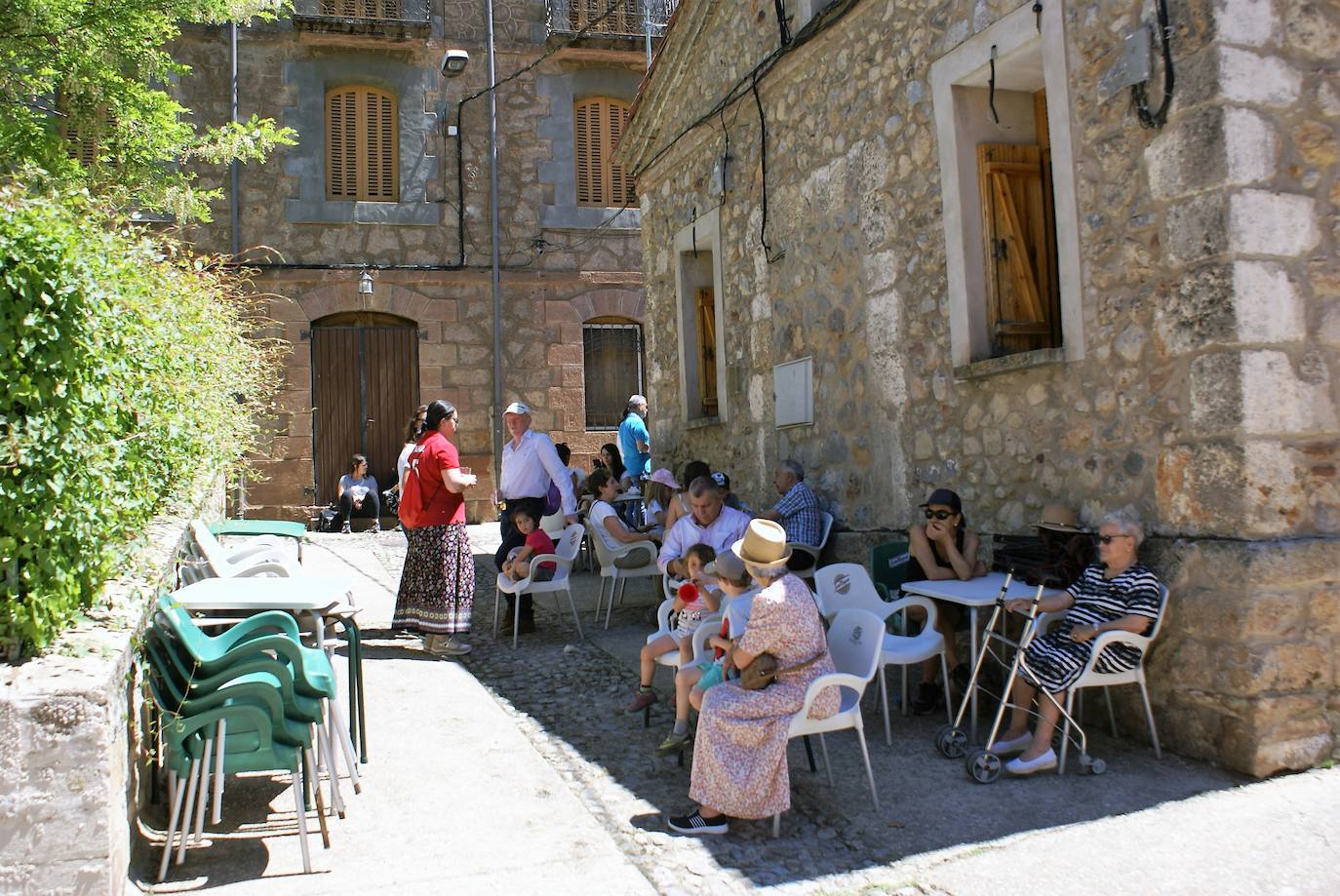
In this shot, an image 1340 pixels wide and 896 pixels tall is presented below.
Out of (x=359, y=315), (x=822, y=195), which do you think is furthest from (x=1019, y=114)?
(x=359, y=315)

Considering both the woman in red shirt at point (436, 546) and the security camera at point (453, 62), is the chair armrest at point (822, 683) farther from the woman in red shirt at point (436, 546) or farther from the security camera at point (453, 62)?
the security camera at point (453, 62)

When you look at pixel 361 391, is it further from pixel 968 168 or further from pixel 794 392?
pixel 968 168

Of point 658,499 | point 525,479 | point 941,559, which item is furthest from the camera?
point 658,499

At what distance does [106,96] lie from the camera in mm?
7578

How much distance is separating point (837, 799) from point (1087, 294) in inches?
93.7

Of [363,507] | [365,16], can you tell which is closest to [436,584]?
[363,507]

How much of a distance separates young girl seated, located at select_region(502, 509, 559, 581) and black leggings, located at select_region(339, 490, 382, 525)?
759 centimetres

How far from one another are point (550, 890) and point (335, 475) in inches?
486

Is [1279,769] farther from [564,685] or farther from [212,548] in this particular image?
[212,548]

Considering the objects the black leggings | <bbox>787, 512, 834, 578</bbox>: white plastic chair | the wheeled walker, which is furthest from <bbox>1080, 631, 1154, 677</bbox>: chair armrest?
the black leggings

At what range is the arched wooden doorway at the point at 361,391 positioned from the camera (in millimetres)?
14781

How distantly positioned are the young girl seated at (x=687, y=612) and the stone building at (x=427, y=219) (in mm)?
10355

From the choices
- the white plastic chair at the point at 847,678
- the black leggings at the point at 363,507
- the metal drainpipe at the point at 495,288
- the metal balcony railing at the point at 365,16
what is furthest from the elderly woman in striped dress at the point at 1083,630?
the metal balcony railing at the point at 365,16

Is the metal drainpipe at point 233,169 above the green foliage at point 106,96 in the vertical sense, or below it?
above
